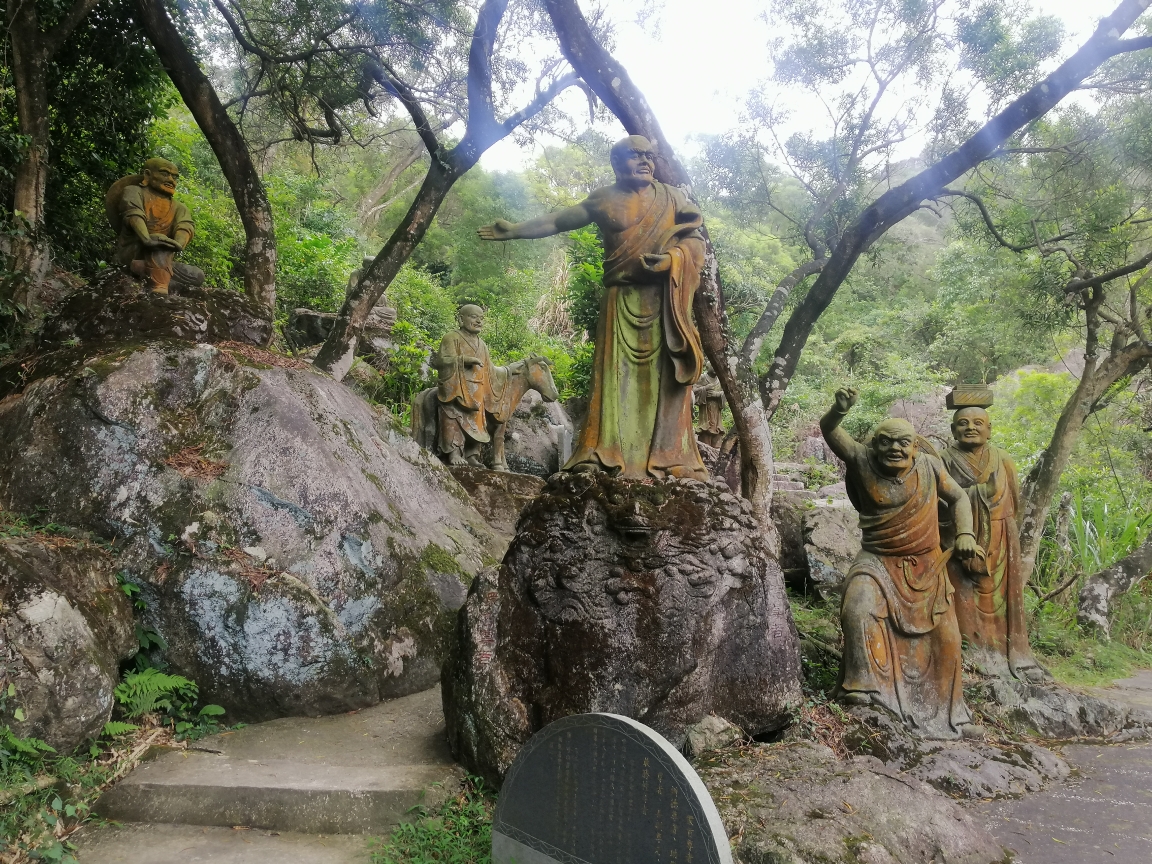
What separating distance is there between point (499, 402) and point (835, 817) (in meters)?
8.40

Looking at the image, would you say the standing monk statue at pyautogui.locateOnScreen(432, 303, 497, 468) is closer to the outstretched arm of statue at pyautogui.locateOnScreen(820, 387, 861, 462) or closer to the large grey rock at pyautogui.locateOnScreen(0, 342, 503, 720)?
the large grey rock at pyautogui.locateOnScreen(0, 342, 503, 720)

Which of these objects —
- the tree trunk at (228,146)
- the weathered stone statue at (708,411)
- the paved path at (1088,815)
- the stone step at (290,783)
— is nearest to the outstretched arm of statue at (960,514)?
the paved path at (1088,815)

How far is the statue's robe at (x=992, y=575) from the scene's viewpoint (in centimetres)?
650

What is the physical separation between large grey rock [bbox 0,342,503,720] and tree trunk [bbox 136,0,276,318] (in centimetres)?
368

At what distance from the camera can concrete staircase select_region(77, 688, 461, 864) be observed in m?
3.79

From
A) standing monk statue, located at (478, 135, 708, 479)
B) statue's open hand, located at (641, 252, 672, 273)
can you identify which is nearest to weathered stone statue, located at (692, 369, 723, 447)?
standing monk statue, located at (478, 135, 708, 479)

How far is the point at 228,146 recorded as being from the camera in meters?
9.57

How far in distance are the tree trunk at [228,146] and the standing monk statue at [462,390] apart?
242 centimetres

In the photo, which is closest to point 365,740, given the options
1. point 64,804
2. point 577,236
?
point 64,804

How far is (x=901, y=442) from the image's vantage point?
5359mm

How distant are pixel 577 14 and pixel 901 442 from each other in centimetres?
543

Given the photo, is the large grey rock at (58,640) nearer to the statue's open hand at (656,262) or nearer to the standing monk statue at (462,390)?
the statue's open hand at (656,262)

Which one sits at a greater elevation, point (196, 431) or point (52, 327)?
point (52, 327)

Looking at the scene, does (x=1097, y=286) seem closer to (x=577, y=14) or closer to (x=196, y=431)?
(x=577, y=14)
